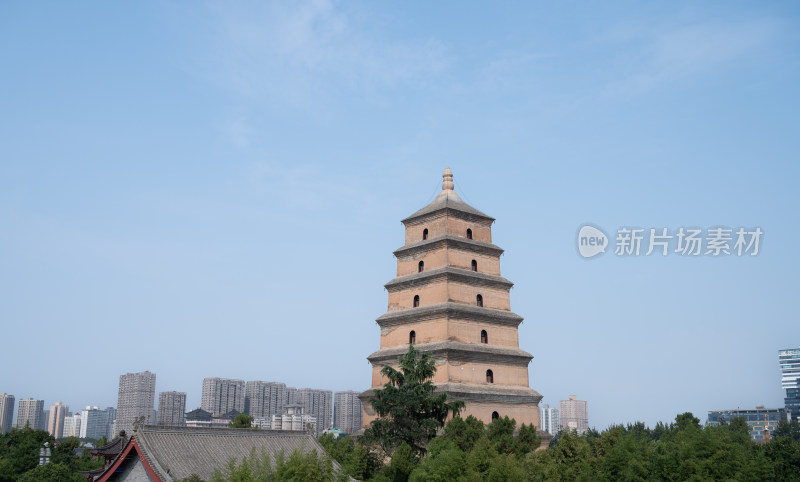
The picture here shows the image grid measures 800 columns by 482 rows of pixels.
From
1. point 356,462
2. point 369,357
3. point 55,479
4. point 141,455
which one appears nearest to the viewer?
point 141,455

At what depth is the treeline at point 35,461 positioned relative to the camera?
127 ft

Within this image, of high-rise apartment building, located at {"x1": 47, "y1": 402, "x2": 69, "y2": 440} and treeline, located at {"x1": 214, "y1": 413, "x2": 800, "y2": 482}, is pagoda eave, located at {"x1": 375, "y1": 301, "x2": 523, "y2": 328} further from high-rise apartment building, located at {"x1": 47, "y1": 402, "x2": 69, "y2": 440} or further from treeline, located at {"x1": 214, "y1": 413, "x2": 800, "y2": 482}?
high-rise apartment building, located at {"x1": 47, "y1": 402, "x2": 69, "y2": 440}

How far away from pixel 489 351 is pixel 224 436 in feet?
42.3

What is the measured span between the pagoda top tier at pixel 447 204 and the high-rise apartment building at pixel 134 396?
9987 centimetres

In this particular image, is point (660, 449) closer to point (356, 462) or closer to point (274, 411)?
point (356, 462)

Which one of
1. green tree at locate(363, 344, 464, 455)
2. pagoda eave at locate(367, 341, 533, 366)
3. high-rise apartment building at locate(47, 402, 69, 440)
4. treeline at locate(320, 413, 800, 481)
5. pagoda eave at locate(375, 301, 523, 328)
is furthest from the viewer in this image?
high-rise apartment building at locate(47, 402, 69, 440)

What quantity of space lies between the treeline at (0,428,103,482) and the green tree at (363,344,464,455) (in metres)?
20.4

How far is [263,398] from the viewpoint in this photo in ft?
436

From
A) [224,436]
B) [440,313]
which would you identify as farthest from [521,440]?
[224,436]

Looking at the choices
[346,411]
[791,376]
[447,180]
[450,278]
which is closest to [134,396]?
[346,411]

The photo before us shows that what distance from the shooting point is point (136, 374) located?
125 m

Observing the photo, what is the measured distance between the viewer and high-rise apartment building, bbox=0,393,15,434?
135 meters

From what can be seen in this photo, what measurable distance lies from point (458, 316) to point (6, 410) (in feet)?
431

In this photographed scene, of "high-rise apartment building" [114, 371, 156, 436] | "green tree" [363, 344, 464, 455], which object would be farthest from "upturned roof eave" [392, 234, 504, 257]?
"high-rise apartment building" [114, 371, 156, 436]
